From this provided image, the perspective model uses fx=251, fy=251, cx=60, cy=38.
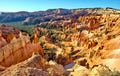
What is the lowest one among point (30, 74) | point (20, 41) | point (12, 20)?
point (12, 20)

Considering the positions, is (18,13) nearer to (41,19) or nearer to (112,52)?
(41,19)

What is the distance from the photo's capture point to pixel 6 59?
26938mm

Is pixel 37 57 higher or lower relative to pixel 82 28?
higher

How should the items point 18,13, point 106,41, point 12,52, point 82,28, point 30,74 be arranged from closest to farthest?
point 30,74, point 12,52, point 106,41, point 82,28, point 18,13

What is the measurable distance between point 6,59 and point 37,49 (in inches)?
448

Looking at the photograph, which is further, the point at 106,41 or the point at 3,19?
the point at 3,19

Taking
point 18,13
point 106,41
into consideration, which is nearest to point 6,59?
point 106,41

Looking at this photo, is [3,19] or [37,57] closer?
[37,57]

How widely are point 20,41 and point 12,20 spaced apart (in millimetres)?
139240

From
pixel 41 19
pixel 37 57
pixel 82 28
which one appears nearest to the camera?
pixel 37 57

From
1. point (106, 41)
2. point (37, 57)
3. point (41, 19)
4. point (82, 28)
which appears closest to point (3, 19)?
point (41, 19)

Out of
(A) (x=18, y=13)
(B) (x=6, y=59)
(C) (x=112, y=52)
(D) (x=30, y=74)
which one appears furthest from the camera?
(A) (x=18, y=13)

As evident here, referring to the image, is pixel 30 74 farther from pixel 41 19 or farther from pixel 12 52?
pixel 41 19

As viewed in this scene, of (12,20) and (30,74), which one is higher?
(30,74)
